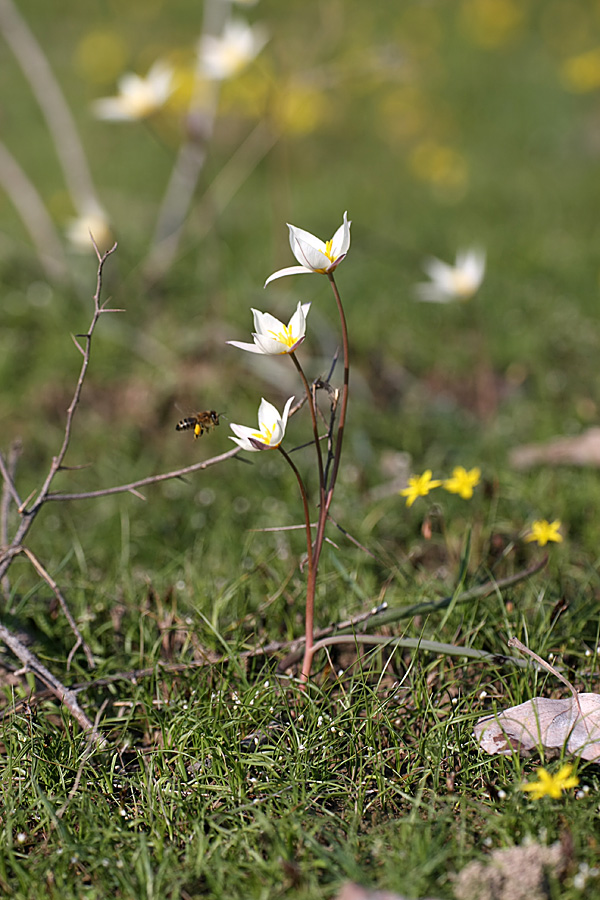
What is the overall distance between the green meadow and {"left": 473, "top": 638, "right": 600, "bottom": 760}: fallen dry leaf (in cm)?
3

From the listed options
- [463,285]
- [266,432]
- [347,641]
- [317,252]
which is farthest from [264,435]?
[463,285]

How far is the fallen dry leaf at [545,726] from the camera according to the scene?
1430mm

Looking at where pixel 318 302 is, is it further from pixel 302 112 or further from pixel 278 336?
pixel 302 112

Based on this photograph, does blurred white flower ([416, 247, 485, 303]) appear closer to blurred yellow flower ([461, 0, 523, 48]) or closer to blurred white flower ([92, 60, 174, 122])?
blurred white flower ([92, 60, 174, 122])

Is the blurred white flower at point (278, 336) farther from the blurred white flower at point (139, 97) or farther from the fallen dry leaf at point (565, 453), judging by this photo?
the blurred white flower at point (139, 97)

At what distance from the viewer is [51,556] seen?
2.51m

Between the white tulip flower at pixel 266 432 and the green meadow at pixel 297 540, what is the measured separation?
51 millimetres

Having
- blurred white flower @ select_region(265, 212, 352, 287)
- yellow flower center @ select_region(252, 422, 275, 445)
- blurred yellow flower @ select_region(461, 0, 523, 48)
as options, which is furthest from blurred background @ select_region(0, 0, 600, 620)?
blurred white flower @ select_region(265, 212, 352, 287)

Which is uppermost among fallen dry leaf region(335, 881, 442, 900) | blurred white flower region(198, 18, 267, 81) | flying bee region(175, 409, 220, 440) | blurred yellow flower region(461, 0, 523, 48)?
blurred white flower region(198, 18, 267, 81)

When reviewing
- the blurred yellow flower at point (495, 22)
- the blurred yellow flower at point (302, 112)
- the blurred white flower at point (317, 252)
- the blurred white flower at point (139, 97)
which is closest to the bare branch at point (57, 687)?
the blurred white flower at point (317, 252)

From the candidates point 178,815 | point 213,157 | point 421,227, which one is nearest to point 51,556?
point 178,815

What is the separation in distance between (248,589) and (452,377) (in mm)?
2026

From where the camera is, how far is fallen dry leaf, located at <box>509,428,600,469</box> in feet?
8.70

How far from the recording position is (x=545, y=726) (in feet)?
4.80
